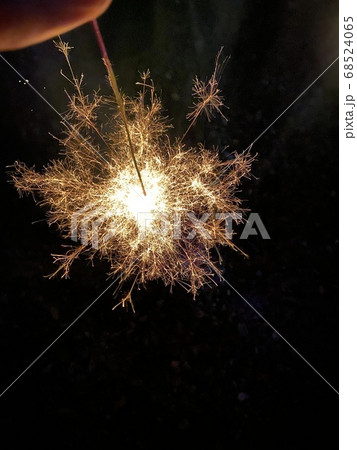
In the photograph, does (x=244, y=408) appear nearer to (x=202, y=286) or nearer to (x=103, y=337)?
(x=202, y=286)

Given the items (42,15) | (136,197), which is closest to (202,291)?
(136,197)

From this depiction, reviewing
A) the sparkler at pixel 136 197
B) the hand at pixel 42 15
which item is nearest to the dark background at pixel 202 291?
the sparkler at pixel 136 197

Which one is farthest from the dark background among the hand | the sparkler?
the hand

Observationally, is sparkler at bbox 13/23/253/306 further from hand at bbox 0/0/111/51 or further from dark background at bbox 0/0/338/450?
hand at bbox 0/0/111/51

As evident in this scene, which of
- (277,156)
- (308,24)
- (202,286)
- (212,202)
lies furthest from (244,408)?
(308,24)

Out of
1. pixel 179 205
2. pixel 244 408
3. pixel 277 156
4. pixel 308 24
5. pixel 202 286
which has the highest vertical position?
pixel 308 24

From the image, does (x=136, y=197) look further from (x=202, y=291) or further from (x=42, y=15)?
(x=42, y=15)
